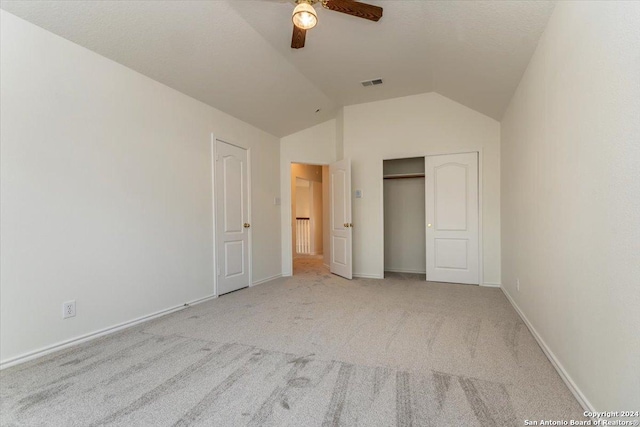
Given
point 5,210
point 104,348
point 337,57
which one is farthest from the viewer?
point 337,57

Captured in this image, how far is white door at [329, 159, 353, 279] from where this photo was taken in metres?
5.03

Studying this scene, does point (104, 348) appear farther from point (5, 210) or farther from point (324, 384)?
point (324, 384)

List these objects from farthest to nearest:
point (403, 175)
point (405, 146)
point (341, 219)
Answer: point (403, 175) < point (341, 219) < point (405, 146)

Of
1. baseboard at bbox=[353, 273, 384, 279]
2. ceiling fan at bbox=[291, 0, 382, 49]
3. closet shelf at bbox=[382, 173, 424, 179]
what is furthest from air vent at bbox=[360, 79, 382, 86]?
baseboard at bbox=[353, 273, 384, 279]

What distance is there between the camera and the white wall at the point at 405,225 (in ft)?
18.6

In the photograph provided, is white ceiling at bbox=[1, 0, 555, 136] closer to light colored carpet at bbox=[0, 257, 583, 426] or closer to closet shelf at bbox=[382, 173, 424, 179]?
closet shelf at bbox=[382, 173, 424, 179]

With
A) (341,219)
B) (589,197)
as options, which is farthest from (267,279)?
(589,197)

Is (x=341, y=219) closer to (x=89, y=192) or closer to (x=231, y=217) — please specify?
(x=231, y=217)

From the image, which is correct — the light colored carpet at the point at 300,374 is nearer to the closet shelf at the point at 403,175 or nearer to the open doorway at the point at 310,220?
the closet shelf at the point at 403,175

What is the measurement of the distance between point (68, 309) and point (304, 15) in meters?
2.97

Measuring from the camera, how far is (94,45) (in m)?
2.59

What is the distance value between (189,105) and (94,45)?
1.11m

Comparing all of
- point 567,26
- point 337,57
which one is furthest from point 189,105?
point 567,26

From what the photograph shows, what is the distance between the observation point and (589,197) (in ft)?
5.13
